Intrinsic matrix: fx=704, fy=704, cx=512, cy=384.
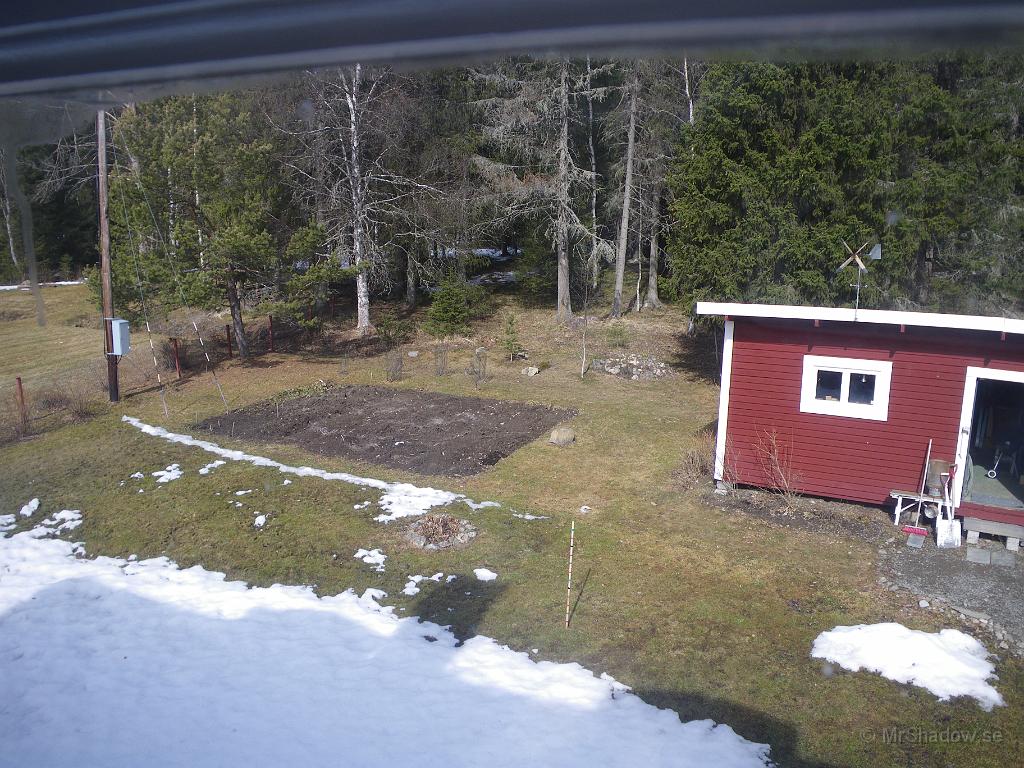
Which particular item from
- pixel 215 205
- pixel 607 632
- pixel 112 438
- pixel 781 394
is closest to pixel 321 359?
pixel 215 205

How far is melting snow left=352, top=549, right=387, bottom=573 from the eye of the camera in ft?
23.4

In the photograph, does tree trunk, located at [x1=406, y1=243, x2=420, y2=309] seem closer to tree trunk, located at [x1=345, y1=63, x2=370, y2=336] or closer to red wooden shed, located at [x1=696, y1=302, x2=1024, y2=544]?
tree trunk, located at [x1=345, y1=63, x2=370, y2=336]

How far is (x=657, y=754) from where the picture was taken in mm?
4496

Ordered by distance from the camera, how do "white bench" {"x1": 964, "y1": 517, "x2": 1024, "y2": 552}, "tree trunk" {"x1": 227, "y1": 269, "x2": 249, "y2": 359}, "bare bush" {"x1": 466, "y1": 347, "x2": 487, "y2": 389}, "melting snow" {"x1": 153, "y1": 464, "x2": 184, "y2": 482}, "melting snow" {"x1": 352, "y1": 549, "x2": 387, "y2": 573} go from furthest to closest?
"tree trunk" {"x1": 227, "y1": 269, "x2": 249, "y2": 359}
"bare bush" {"x1": 466, "y1": 347, "x2": 487, "y2": 389}
"melting snow" {"x1": 153, "y1": 464, "x2": 184, "y2": 482}
"white bench" {"x1": 964, "y1": 517, "x2": 1024, "y2": 552}
"melting snow" {"x1": 352, "y1": 549, "x2": 387, "y2": 573}

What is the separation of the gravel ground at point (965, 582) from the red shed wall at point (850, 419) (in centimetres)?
92

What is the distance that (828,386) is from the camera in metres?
8.47

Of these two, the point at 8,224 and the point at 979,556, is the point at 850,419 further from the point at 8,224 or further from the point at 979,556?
the point at 8,224

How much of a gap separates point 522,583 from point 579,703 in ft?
5.91

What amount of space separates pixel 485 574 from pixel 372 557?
4.05 ft

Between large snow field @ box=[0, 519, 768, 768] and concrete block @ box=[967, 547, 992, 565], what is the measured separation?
397 centimetres

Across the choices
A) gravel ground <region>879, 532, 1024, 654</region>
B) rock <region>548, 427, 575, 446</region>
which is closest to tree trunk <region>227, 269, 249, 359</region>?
rock <region>548, 427, 575, 446</region>

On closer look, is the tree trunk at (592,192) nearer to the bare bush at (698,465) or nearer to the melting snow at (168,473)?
the bare bush at (698,465)

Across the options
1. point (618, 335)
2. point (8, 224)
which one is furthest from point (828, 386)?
point (618, 335)

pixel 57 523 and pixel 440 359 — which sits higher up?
pixel 440 359
